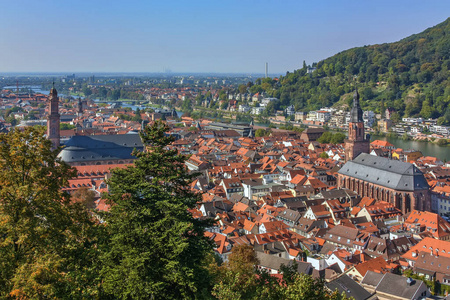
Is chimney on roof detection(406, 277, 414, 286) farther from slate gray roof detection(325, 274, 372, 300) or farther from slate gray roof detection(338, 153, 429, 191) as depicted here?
slate gray roof detection(338, 153, 429, 191)

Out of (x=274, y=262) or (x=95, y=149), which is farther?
(x=95, y=149)

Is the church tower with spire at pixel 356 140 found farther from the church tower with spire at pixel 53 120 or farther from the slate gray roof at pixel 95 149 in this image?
the church tower with spire at pixel 53 120

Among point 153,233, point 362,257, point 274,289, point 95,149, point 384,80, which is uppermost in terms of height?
point 384,80

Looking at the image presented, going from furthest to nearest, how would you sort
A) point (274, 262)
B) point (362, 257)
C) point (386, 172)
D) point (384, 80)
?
point (384, 80), point (386, 172), point (362, 257), point (274, 262)

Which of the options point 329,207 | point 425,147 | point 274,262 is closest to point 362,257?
point 274,262

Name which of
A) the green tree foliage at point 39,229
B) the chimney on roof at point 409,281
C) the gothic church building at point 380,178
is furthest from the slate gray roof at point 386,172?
the green tree foliage at point 39,229

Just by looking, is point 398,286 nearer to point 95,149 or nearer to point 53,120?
point 95,149

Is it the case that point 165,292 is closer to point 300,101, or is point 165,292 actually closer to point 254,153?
point 254,153

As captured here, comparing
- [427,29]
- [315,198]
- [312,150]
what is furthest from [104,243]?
[427,29]
